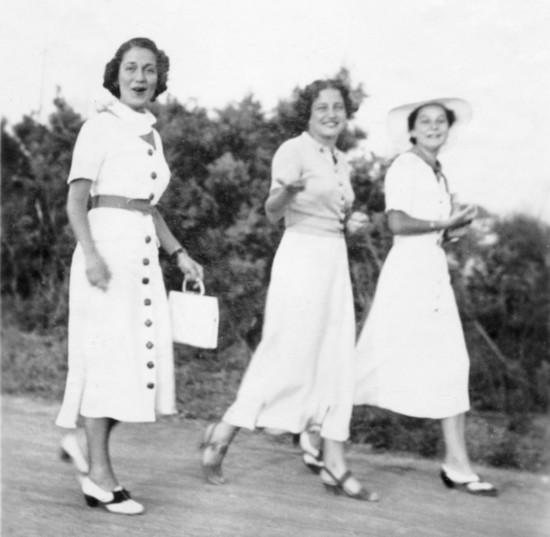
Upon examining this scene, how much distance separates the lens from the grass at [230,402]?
371cm

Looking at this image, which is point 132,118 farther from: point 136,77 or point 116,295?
point 116,295

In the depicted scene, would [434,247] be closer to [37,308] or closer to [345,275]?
[345,275]

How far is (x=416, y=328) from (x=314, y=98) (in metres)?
1.00

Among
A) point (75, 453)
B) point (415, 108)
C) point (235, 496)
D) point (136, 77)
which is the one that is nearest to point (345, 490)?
point (235, 496)

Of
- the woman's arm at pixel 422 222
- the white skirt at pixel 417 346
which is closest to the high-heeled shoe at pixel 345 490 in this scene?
the white skirt at pixel 417 346

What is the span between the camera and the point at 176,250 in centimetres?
350

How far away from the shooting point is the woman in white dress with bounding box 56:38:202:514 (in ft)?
10.9

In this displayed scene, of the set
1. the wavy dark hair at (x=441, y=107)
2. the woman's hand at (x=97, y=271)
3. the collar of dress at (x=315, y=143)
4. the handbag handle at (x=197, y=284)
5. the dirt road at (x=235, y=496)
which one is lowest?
the dirt road at (x=235, y=496)

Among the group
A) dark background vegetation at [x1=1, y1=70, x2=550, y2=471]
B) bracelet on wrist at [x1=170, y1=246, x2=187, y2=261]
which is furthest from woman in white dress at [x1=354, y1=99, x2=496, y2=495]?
bracelet on wrist at [x1=170, y1=246, x2=187, y2=261]

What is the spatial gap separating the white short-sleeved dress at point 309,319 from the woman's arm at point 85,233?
724mm

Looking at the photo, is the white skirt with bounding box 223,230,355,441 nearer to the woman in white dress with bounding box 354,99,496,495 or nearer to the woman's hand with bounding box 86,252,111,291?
the woman in white dress with bounding box 354,99,496,495

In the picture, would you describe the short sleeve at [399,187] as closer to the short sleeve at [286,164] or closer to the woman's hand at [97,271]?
→ the short sleeve at [286,164]

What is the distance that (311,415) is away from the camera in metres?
3.71

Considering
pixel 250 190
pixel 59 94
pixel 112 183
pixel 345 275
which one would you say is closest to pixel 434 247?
pixel 345 275
